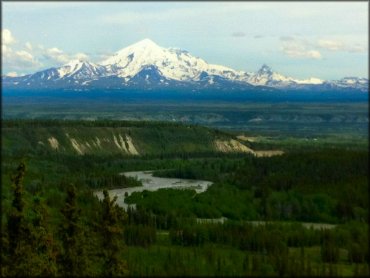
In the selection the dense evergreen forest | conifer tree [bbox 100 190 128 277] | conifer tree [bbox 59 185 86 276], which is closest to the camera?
conifer tree [bbox 59 185 86 276]

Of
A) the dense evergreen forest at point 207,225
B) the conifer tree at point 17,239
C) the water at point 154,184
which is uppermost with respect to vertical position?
the conifer tree at point 17,239

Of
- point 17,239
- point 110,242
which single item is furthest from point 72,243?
point 17,239

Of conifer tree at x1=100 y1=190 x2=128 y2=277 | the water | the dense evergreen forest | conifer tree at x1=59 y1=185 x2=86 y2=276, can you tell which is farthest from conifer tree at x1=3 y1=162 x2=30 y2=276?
the water

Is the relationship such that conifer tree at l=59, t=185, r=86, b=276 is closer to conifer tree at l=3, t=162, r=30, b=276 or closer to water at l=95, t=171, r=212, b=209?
conifer tree at l=3, t=162, r=30, b=276

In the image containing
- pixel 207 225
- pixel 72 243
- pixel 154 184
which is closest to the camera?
pixel 72 243

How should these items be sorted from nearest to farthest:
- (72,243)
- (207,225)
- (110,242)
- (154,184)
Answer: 1. (72,243)
2. (110,242)
3. (207,225)
4. (154,184)

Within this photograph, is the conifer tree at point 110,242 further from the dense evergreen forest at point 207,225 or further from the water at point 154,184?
the water at point 154,184

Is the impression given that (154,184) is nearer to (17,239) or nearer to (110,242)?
(110,242)

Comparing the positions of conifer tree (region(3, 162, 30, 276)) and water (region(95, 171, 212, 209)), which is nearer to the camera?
conifer tree (region(3, 162, 30, 276))

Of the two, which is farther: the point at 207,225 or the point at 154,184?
the point at 154,184

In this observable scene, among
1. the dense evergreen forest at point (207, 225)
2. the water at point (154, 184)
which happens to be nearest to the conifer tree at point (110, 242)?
the dense evergreen forest at point (207, 225)
